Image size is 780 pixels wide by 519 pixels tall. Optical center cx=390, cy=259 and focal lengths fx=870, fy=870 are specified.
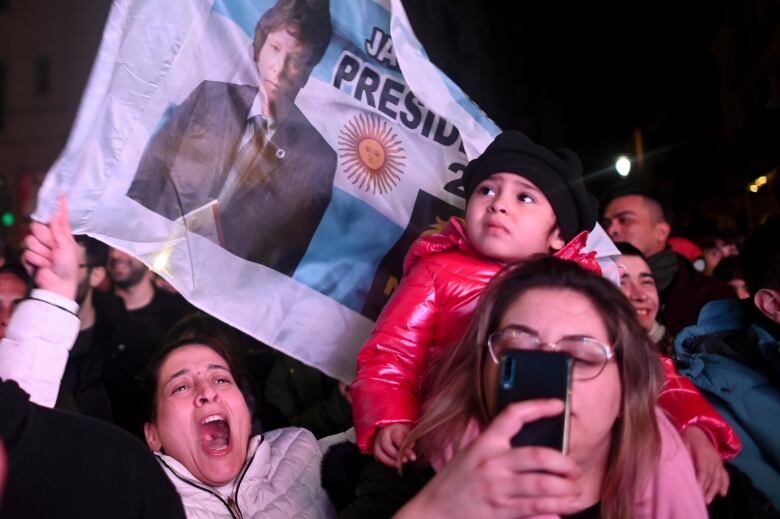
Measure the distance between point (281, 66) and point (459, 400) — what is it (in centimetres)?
160

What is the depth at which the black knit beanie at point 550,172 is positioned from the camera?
8.42 feet

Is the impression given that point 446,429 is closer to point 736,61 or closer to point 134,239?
point 134,239

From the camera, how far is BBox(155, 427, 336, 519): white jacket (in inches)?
102

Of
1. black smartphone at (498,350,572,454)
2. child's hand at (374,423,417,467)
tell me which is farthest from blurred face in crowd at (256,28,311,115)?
black smartphone at (498,350,572,454)

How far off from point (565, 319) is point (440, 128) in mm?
1555

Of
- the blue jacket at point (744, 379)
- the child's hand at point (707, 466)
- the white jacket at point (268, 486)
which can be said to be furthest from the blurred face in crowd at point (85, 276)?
the child's hand at point (707, 466)

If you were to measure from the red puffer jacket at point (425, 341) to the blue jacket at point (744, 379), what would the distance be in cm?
38

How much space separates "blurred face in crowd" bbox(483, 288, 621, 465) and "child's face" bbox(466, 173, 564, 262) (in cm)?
60

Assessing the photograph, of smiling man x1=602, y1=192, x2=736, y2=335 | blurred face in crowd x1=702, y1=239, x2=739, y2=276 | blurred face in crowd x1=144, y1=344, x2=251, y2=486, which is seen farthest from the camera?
blurred face in crowd x1=702, y1=239, x2=739, y2=276

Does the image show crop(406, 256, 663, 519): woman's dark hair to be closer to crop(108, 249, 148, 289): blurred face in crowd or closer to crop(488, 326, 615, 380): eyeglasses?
crop(488, 326, 615, 380): eyeglasses

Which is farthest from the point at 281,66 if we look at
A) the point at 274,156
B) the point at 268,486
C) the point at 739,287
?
the point at 739,287

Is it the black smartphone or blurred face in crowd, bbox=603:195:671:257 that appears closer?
the black smartphone

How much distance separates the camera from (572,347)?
5.82ft

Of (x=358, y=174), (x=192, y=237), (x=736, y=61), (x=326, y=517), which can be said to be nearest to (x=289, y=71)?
(x=358, y=174)
